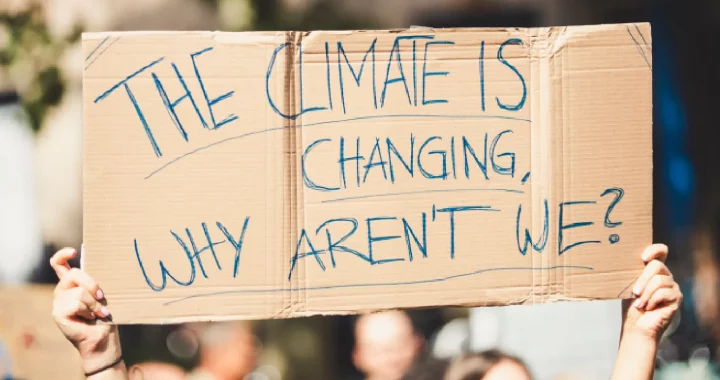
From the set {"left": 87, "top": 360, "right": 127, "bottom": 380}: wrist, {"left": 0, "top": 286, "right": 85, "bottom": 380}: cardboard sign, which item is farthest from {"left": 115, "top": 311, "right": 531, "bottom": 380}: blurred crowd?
{"left": 87, "top": 360, "right": 127, "bottom": 380}: wrist

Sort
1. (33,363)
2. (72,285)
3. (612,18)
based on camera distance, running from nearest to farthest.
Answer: (72,285), (33,363), (612,18)

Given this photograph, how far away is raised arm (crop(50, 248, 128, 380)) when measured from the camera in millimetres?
1434

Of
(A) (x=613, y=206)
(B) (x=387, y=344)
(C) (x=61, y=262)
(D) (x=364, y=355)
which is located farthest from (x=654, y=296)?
(D) (x=364, y=355)

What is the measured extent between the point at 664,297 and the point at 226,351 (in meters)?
2.43

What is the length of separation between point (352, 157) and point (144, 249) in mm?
472

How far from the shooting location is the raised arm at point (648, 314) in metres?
1.59

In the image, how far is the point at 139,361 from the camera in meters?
3.40

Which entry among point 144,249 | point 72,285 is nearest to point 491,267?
point 144,249

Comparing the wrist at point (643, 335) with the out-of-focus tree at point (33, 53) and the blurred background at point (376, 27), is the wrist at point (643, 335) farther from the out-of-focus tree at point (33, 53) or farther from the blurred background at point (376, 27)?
the out-of-focus tree at point (33, 53)

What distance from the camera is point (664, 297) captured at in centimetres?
159

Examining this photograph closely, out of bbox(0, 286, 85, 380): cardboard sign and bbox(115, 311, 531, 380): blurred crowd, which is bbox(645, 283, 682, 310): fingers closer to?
bbox(115, 311, 531, 380): blurred crowd

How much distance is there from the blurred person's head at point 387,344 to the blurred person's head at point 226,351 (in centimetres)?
56

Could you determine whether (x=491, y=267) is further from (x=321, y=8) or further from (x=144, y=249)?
(x=321, y=8)

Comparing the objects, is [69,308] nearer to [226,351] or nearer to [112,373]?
[112,373]
